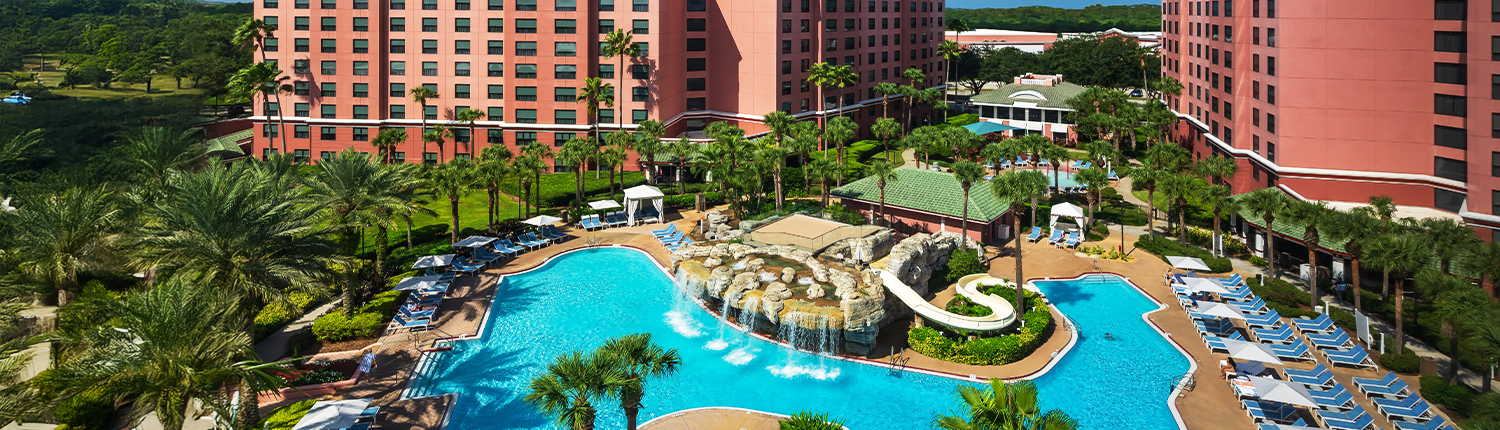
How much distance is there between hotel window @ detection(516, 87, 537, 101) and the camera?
3263 inches

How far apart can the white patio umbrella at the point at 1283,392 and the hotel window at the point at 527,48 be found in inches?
2616

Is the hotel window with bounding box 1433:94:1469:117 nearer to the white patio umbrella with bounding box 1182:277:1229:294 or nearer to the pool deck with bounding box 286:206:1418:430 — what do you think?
the pool deck with bounding box 286:206:1418:430

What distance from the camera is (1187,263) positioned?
156ft

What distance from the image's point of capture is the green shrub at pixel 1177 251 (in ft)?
159

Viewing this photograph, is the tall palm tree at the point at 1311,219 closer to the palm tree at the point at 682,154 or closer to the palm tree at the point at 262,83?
the palm tree at the point at 682,154

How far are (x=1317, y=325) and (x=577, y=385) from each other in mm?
Answer: 32650

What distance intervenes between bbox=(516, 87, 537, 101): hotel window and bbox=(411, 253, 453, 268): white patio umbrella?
1452 inches

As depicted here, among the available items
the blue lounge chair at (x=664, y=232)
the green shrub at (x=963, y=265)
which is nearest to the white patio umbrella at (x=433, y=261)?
the blue lounge chair at (x=664, y=232)

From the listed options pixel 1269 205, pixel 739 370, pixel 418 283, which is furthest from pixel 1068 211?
pixel 418 283

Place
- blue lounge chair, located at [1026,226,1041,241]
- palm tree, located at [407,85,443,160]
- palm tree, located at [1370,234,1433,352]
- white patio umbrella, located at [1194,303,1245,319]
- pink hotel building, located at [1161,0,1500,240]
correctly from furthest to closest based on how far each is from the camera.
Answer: palm tree, located at [407,85,443,160] < blue lounge chair, located at [1026,226,1041,241] < pink hotel building, located at [1161,0,1500,240] < white patio umbrella, located at [1194,303,1245,319] < palm tree, located at [1370,234,1433,352]

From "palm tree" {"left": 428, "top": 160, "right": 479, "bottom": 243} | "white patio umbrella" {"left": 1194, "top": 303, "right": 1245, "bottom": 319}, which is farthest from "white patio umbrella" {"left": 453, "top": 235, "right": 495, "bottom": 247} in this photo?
"white patio umbrella" {"left": 1194, "top": 303, "right": 1245, "bottom": 319}

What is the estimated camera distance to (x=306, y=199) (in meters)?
42.2

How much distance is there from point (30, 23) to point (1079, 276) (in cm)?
19143

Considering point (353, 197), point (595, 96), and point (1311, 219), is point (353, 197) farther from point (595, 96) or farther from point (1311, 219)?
point (1311, 219)
